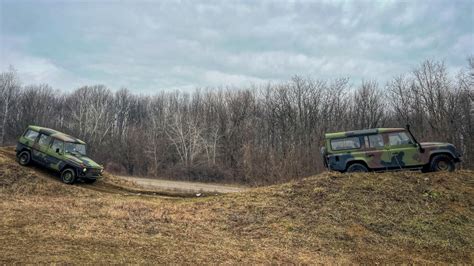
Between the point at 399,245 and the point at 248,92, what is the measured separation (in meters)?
47.9

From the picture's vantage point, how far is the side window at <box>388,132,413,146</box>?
14.3m

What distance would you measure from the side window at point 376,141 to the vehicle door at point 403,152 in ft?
1.01

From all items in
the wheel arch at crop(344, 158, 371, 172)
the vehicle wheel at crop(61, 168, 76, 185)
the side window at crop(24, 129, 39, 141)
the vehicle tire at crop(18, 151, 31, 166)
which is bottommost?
the vehicle wheel at crop(61, 168, 76, 185)

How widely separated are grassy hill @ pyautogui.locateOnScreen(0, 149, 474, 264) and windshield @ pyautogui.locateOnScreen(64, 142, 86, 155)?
6.86 metres

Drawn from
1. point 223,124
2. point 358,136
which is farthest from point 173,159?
point 358,136

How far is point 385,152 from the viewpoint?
14344mm

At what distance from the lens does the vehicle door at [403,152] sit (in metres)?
14.1

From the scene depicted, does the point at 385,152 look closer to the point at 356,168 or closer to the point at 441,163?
the point at 356,168

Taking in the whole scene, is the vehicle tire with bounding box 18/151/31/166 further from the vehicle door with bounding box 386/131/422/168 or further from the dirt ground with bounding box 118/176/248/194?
the vehicle door with bounding box 386/131/422/168

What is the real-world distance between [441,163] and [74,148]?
60.9ft

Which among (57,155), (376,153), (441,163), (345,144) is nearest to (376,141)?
(376,153)

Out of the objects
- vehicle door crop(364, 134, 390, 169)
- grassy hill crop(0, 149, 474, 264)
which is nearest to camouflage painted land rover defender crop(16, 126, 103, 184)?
grassy hill crop(0, 149, 474, 264)

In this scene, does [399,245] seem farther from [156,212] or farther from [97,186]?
[97,186]

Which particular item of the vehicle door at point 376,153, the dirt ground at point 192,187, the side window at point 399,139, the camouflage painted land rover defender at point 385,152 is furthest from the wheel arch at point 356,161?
the dirt ground at point 192,187
